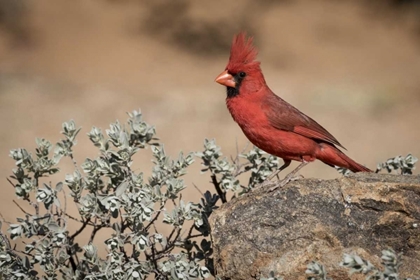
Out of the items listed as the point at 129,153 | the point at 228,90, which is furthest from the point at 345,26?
the point at 129,153

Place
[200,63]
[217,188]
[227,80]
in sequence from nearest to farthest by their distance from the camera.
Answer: [217,188] < [227,80] < [200,63]

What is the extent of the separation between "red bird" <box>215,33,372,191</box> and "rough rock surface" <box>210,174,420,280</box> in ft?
2.25

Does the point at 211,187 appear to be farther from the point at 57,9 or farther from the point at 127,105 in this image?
the point at 57,9

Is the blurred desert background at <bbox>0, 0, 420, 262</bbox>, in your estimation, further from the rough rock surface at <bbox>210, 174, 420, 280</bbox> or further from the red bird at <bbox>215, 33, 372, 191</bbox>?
the rough rock surface at <bbox>210, 174, 420, 280</bbox>

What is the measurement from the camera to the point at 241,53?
3729 mm

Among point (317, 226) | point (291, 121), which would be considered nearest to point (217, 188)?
point (291, 121)

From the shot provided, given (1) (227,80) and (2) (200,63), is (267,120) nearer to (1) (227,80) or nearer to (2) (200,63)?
(1) (227,80)

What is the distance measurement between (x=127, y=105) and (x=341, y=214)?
4514 millimetres

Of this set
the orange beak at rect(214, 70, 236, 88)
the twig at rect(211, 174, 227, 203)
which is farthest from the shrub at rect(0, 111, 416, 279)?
the orange beak at rect(214, 70, 236, 88)

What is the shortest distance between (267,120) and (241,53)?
351 millimetres

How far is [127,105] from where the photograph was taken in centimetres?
716

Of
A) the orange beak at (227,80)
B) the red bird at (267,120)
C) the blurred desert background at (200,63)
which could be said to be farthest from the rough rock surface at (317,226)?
the blurred desert background at (200,63)

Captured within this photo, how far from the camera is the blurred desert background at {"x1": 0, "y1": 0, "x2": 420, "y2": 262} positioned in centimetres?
696

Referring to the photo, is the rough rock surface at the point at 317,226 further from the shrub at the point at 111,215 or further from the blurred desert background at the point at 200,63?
the blurred desert background at the point at 200,63
